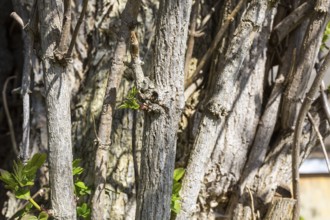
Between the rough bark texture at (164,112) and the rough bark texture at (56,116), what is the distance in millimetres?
210

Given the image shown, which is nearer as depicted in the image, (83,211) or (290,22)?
(83,211)

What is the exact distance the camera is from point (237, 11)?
2.04m

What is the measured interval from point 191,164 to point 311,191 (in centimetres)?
290

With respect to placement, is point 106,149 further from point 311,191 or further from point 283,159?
point 311,191

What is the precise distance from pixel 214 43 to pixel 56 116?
0.63 meters

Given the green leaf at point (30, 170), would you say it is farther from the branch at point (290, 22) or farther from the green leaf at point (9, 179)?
the branch at point (290, 22)

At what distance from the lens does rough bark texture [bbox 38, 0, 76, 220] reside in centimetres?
171

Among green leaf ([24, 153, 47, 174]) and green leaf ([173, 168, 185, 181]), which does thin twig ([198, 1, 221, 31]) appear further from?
green leaf ([24, 153, 47, 174])

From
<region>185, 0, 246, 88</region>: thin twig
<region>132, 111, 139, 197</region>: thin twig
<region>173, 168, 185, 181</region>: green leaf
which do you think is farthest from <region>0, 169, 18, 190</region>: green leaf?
<region>185, 0, 246, 88</region>: thin twig

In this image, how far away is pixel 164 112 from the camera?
166 cm

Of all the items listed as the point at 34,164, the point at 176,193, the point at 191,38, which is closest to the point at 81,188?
the point at 34,164

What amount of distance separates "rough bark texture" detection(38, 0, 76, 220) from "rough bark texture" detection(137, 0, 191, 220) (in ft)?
0.69

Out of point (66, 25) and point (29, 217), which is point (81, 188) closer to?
point (29, 217)

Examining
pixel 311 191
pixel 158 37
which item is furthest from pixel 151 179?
pixel 311 191
